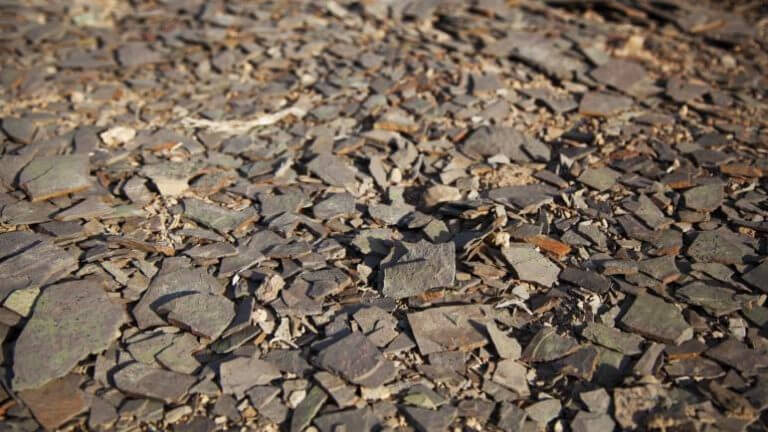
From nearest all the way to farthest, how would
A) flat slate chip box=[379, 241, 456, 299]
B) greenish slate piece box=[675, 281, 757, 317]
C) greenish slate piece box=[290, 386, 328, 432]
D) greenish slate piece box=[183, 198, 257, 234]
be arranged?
greenish slate piece box=[290, 386, 328, 432] < greenish slate piece box=[675, 281, 757, 317] < flat slate chip box=[379, 241, 456, 299] < greenish slate piece box=[183, 198, 257, 234]

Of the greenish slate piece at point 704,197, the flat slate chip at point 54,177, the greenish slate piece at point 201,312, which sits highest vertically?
the greenish slate piece at point 704,197

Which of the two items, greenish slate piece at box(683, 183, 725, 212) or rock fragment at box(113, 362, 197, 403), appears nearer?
rock fragment at box(113, 362, 197, 403)

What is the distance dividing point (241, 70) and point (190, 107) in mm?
657

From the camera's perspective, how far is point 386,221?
12.0 ft

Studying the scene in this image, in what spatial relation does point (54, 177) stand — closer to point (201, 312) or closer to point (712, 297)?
point (201, 312)

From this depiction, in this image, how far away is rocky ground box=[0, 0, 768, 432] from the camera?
108 inches

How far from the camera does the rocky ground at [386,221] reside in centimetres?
273

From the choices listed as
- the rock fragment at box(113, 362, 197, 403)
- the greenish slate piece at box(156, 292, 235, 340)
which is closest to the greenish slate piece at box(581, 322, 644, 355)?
the greenish slate piece at box(156, 292, 235, 340)

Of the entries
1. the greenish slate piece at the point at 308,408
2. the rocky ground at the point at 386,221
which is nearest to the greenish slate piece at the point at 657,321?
the rocky ground at the point at 386,221

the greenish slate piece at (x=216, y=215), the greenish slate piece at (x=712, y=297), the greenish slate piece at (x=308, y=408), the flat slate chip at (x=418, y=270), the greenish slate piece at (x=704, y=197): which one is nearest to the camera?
the greenish slate piece at (x=308, y=408)

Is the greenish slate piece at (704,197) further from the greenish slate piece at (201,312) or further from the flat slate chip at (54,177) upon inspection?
the flat slate chip at (54,177)

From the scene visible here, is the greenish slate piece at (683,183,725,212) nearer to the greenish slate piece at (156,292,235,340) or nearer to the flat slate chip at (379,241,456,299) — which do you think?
the flat slate chip at (379,241,456,299)

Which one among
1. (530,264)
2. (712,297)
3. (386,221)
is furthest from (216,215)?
(712,297)

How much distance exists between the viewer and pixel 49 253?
3277 mm
